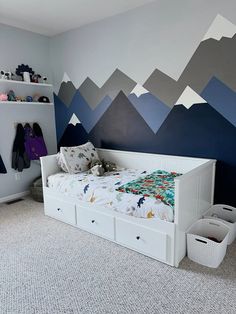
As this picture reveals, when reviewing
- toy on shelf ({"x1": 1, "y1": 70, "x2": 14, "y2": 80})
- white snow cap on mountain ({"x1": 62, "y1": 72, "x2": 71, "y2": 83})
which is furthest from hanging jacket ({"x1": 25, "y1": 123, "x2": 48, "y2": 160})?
white snow cap on mountain ({"x1": 62, "y1": 72, "x2": 71, "y2": 83})

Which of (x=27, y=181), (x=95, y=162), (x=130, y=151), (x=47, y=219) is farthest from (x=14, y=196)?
(x=130, y=151)

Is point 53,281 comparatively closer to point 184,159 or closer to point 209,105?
point 184,159

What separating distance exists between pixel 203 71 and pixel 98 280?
2.26 metres

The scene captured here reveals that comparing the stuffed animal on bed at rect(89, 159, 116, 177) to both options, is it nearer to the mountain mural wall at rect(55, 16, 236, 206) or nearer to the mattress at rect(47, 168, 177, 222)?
the mattress at rect(47, 168, 177, 222)

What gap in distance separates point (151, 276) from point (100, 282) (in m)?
0.41

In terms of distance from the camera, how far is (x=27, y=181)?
3.81 metres

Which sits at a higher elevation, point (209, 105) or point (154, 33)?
point (154, 33)

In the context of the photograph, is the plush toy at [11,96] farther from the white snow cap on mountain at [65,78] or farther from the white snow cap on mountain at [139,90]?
the white snow cap on mountain at [139,90]

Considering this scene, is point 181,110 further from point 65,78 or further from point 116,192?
point 65,78

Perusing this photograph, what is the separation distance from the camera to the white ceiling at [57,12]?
2.65 meters

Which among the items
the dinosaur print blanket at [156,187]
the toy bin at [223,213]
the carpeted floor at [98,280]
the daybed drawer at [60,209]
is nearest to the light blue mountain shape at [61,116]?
the daybed drawer at [60,209]

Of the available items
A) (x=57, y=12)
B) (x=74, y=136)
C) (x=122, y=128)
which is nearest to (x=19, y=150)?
(x=74, y=136)

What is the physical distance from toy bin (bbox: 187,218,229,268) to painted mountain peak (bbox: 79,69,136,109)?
1872 millimetres

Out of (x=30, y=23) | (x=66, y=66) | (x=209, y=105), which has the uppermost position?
(x=30, y=23)
